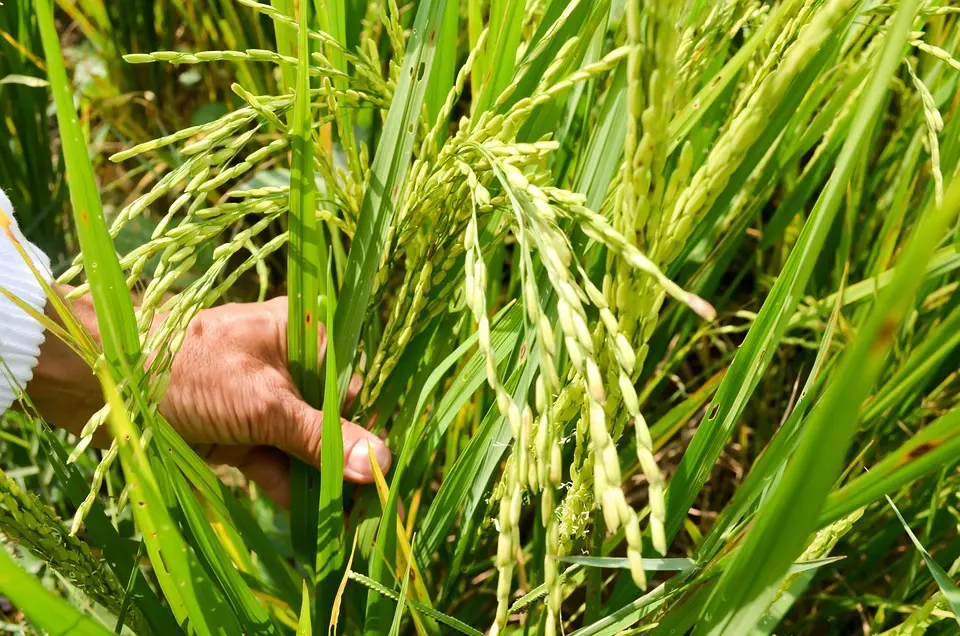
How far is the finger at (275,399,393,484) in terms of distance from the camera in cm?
102

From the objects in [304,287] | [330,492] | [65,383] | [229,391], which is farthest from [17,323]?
[330,492]

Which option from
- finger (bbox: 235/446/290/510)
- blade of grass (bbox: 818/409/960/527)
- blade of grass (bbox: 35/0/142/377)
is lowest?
finger (bbox: 235/446/290/510)

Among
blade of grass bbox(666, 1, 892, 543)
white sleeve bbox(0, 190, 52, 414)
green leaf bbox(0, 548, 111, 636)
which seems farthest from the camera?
white sleeve bbox(0, 190, 52, 414)

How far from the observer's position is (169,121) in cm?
218

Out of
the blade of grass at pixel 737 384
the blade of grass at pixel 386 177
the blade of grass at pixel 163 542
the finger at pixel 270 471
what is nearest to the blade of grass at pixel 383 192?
the blade of grass at pixel 386 177

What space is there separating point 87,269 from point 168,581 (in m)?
0.35

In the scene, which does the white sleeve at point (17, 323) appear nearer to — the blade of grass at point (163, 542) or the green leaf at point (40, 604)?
the blade of grass at point (163, 542)

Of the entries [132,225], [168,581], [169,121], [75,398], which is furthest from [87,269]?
[169,121]

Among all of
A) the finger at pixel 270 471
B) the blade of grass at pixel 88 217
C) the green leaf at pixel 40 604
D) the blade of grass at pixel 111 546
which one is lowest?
the finger at pixel 270 471

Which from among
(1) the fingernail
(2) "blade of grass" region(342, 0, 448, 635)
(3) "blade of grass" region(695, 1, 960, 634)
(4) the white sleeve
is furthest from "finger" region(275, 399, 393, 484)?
(3) "blade of grass" region(695, 1, 960, 634)

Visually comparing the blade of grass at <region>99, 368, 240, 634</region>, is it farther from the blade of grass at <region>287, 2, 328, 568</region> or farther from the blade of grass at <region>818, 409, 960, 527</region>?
the blade of grass at <region>818, 409, 960, 527</region>

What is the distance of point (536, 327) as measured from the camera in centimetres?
53

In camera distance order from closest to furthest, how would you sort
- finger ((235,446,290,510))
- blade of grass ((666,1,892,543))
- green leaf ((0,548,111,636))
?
green leaf ((0,548,111,636))
blade of grass ((666,1,892,543))
finger ((235,446,290,510))

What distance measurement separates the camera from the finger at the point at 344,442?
1.02 metres
